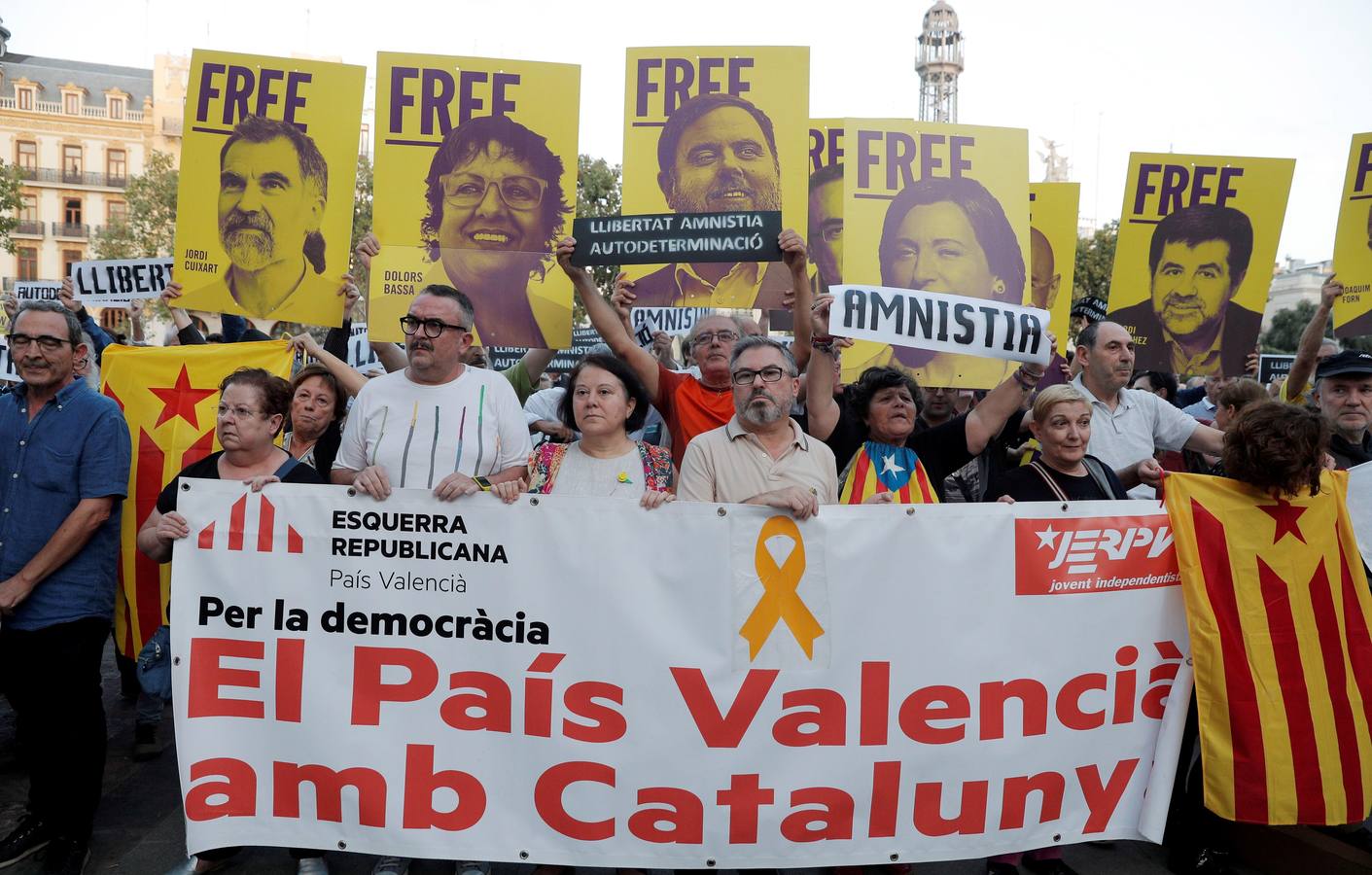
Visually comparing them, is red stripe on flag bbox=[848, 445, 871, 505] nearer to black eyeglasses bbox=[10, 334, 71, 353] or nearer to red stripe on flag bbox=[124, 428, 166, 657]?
black eyeglasses bbox=[10, 334, 71, 353]

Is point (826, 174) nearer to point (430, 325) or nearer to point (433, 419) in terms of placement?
point (430, 325)

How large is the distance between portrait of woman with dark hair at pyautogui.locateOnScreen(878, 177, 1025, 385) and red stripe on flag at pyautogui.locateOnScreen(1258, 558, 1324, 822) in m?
2.04

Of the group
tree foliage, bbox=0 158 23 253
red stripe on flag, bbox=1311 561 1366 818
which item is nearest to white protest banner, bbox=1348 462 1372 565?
red stripe on flag, bbox=1311 561 1366 818

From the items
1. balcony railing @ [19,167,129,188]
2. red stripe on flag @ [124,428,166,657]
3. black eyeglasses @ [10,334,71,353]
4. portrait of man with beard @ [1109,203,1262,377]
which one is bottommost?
red stripe on flag @ [124,428,166,657]

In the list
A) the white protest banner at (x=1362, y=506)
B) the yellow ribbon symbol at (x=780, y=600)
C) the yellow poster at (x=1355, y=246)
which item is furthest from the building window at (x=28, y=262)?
the white protest banner at (x=1362, y=506)

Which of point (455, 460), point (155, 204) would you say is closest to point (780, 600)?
point (455, 460)

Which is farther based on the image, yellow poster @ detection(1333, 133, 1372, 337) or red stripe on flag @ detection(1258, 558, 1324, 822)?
yellow poster @ detection(1333, 133, 1372, 337)

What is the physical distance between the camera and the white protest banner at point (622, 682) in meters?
3.30

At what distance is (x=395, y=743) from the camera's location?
3348mm

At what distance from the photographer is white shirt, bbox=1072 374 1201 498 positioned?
4586 millimetres

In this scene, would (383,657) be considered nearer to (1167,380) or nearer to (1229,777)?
(1229,777)

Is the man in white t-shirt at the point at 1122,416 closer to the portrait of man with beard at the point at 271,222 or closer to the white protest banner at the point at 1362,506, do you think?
the white protest banner at the point at 1362,506

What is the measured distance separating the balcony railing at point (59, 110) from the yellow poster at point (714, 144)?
67732 mm

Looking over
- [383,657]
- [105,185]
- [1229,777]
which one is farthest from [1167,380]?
[105,185]
